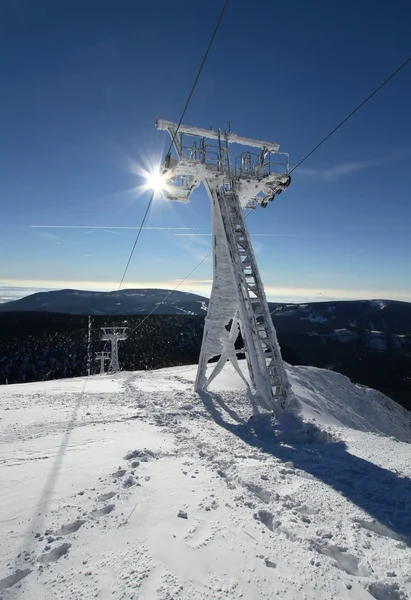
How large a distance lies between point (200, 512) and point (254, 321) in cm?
681

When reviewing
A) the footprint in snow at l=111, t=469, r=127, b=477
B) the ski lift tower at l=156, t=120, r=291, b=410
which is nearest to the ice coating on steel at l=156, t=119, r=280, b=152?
the ski lift tower at l=156, t=120, r=291, b=410

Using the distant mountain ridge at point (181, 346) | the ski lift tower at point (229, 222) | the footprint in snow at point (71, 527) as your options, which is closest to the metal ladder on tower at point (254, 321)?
the ski lift tower at point (229, 222)

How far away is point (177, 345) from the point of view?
304 ft

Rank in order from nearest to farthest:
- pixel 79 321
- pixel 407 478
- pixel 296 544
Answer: pixel 296 544 < pixel 407 478 < pixel 79 321

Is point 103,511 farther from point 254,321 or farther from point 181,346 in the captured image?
point 181,346

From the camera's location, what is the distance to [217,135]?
1349cm

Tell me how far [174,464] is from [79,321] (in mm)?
117424

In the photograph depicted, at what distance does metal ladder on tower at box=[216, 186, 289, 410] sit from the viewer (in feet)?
32.3

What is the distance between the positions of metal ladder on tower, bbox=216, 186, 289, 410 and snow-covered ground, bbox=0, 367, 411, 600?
4.68ft

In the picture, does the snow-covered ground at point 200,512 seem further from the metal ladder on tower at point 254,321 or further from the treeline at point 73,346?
the treeline at point 73,346

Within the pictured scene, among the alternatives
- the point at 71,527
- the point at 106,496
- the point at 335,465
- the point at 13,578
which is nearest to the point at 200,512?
the point at 106,496

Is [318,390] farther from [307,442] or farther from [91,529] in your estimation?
[91,529]

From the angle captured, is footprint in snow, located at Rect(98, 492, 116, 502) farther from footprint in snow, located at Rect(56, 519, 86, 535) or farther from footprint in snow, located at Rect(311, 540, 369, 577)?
footprint in snow, located at Rect(311, 540, 369, 577)

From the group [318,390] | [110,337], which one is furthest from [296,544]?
[110,337]
